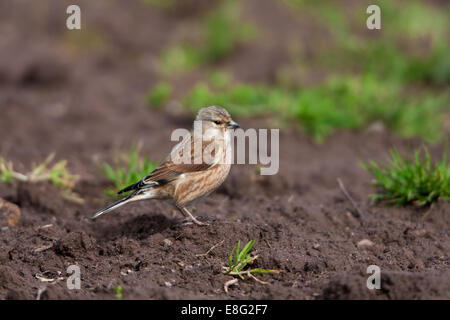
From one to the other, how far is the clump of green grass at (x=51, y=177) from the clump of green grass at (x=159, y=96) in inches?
135

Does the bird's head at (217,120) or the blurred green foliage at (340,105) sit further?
the blurred green foliage at (340,105)

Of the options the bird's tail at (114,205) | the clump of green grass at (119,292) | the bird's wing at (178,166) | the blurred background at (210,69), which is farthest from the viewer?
the blurred background at (210,69)

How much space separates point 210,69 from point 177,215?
635 centimetres

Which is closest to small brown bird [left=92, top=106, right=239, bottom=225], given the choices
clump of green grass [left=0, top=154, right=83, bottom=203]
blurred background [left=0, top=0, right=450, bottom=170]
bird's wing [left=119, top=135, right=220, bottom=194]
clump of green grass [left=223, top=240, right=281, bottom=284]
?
bird's wing [left=119, top=135, right=220, bottom=194]

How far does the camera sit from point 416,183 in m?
6.00

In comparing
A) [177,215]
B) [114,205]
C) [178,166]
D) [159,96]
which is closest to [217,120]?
[178,166]

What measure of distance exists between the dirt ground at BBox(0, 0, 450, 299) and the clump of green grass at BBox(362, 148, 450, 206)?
0.12m

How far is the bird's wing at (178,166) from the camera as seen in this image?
5320 millimetres

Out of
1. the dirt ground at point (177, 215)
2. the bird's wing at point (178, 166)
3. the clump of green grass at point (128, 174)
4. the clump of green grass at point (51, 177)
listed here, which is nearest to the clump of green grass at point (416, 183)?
the dirt ground at point (177, 215)

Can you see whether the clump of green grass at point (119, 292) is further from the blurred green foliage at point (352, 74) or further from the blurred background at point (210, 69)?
the blurred green foliage at point (352, 74)

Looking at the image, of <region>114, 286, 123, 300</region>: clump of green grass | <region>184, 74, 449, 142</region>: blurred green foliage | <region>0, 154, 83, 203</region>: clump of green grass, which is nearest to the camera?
<region>114, 286, 123, 300</region>: clump of green grass

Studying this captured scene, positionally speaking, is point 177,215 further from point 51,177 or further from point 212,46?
point 212,46

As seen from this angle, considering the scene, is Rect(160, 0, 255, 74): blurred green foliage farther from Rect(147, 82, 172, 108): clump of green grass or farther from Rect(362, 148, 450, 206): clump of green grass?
Rect(362, 148, 450, 206): clump of green grass

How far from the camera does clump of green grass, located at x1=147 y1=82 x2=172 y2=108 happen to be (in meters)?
9.99
